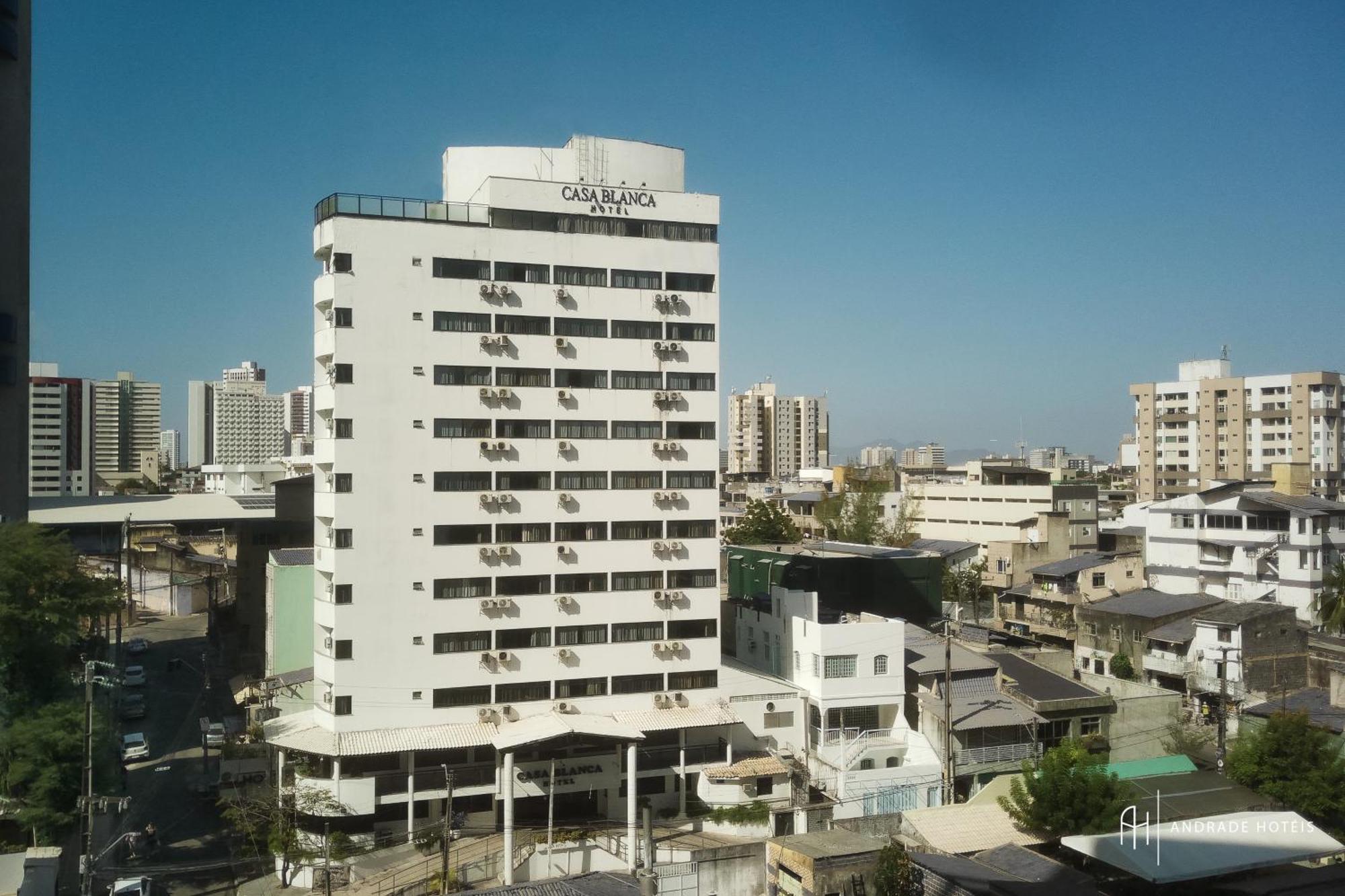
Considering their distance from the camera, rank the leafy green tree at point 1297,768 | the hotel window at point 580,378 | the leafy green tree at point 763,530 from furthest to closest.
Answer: the leafy green tree at point 763,530, the hotel window at point 580,378, the leafy green tree at point 1297,768

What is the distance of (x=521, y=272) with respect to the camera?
3416 cm

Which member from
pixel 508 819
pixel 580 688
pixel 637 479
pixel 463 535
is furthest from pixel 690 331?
pixel 508 819

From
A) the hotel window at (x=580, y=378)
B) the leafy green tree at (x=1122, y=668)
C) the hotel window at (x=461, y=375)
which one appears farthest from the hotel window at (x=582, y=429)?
the leafy green tree at (x=1122, y=668)

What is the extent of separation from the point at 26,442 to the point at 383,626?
21.8 metres

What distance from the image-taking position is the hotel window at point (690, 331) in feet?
118

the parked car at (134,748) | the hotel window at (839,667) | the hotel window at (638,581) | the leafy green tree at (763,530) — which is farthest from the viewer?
the leafy green tree at (763,530)

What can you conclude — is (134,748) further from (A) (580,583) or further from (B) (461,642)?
(A) (580,583)

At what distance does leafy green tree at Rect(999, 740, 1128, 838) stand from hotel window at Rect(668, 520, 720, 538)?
1334cm

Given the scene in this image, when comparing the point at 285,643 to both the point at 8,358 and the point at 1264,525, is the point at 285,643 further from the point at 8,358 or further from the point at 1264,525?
the point at 1264,525

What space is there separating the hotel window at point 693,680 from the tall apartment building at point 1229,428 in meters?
52.0

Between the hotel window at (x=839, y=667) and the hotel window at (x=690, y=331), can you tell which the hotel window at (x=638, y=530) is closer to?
the hotel window at (x=690, y=331)

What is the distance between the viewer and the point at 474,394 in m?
33.4

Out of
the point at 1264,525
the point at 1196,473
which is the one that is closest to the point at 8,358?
the point at 1264,525

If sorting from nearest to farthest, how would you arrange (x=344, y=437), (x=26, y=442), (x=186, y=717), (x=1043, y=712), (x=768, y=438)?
(x=344, y=437)
(x=1043, y=712)
(x=26, y=442)
(x=186, y=717)
(x=768, y=438)
